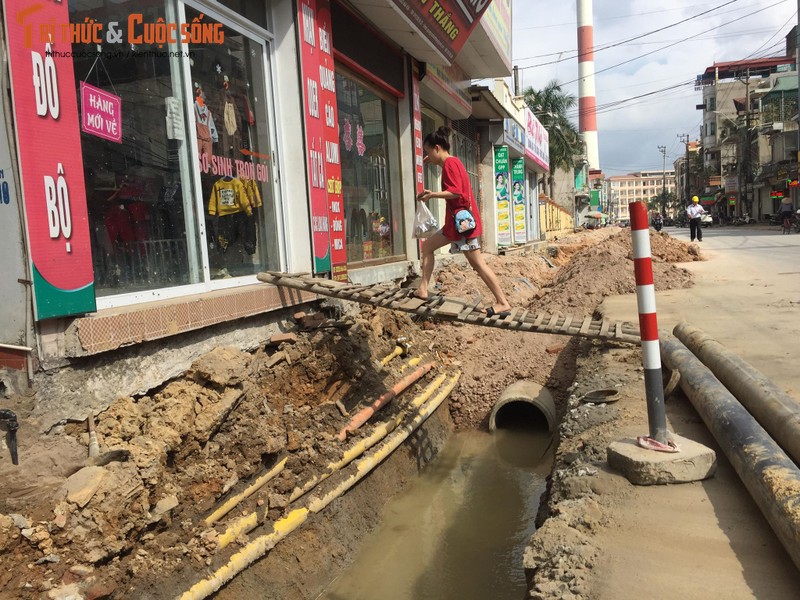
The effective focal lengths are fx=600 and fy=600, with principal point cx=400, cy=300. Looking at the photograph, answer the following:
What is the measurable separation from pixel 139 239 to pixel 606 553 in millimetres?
3599

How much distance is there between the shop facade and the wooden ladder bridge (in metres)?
0.28

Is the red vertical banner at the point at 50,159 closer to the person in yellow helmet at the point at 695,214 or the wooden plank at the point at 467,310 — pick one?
the wooden plank at the point at 467,310

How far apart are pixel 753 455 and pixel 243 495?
8.59 feet

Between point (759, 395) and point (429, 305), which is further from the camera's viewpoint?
point (429, 305)

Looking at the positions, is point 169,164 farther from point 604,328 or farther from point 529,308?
point 529,308

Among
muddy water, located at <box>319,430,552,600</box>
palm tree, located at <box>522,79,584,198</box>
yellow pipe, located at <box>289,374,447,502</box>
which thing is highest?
palm tree, located at <box>522,79,584,198</box>

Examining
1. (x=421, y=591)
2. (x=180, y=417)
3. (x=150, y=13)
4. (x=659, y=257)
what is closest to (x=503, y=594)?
(x=421, y=591)

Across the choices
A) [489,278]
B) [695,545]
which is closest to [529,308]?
[489,278]

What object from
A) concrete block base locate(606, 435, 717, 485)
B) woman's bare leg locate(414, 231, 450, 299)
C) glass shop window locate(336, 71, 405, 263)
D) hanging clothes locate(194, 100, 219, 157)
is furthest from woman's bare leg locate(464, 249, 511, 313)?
glass shop window locate(336, 71, 405, 263)

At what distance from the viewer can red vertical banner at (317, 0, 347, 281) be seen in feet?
20.6

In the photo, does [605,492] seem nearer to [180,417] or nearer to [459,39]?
[180,417]

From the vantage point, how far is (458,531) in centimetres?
485

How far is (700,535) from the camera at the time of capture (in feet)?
7.95

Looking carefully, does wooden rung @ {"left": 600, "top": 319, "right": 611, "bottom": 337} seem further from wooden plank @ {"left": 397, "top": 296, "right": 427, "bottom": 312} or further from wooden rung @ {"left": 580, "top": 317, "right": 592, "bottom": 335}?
wooden plank @ {"left": 397, "top": 296, "right": 427, "bottom": 312}
